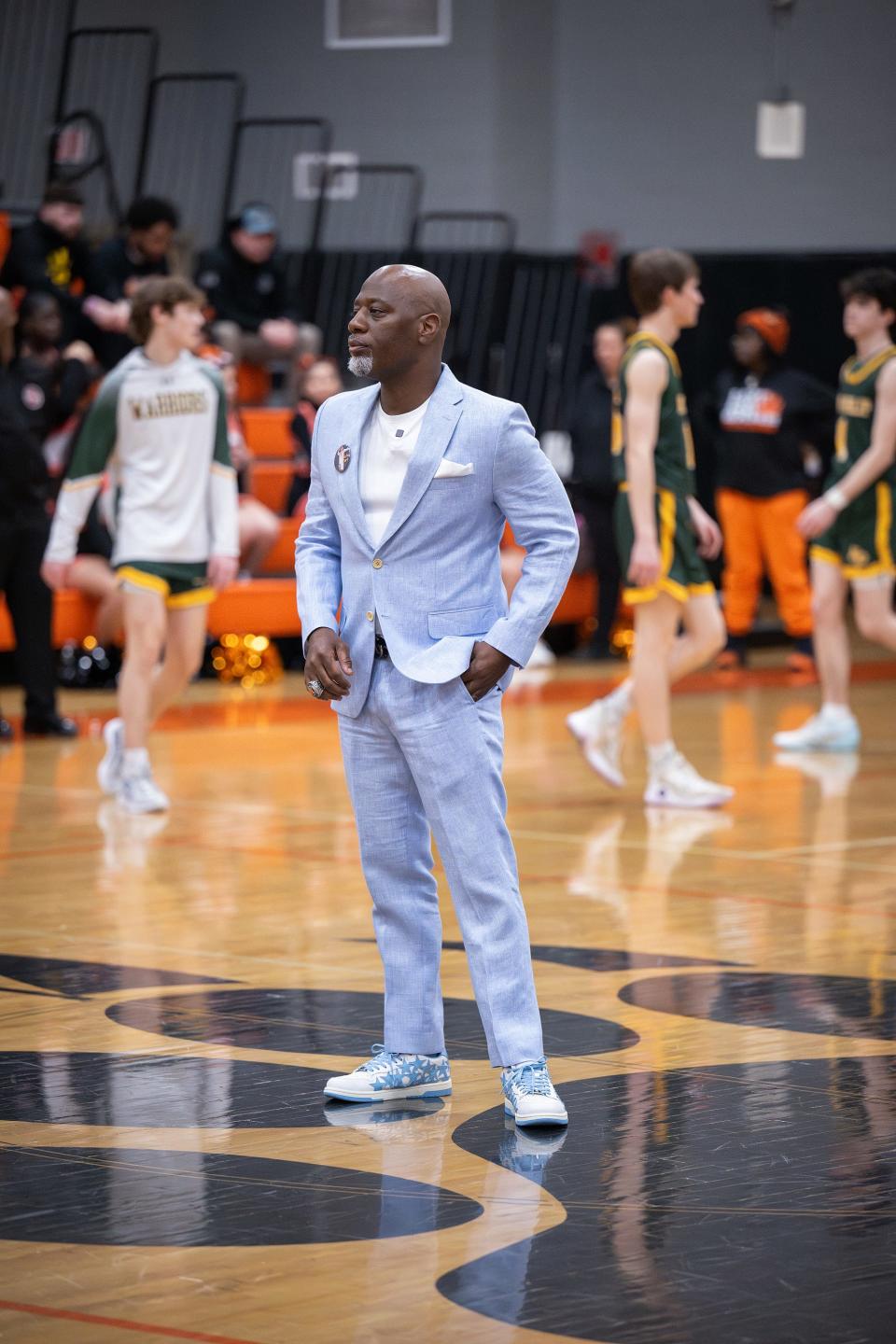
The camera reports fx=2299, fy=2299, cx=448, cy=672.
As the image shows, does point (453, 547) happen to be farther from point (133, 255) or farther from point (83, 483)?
point (133, 255)

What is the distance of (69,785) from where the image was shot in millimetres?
8320

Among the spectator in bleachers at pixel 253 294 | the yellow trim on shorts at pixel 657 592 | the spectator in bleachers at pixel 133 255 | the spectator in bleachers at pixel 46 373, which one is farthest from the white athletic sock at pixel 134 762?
the spectator in bleachers at pixel 253 294

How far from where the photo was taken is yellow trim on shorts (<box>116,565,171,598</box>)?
754 centimetres

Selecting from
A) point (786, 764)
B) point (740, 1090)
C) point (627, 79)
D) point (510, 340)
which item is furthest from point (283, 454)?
point (740, 1090)

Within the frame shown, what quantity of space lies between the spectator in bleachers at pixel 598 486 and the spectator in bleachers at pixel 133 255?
2.60 metres

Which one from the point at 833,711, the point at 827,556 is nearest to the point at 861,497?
the point at 827,556

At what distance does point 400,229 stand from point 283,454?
3365 mm

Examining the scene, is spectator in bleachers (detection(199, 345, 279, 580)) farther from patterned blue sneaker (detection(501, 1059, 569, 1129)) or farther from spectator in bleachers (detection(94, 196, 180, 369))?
patterned blue sneaker (detection(501, 1059, 569, 1129))

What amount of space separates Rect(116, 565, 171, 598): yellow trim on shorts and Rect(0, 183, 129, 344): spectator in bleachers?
545cm

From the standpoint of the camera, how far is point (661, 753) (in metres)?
7.76

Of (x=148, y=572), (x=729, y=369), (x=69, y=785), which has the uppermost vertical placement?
(x=729, y=369)

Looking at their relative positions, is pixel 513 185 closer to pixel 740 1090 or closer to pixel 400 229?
pixel 400 229

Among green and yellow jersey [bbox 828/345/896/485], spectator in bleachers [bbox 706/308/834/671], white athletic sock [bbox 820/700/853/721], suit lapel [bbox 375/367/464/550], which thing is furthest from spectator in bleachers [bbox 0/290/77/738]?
suit lapel [bbox 375/367/464/550]

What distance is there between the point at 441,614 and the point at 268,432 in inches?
418
